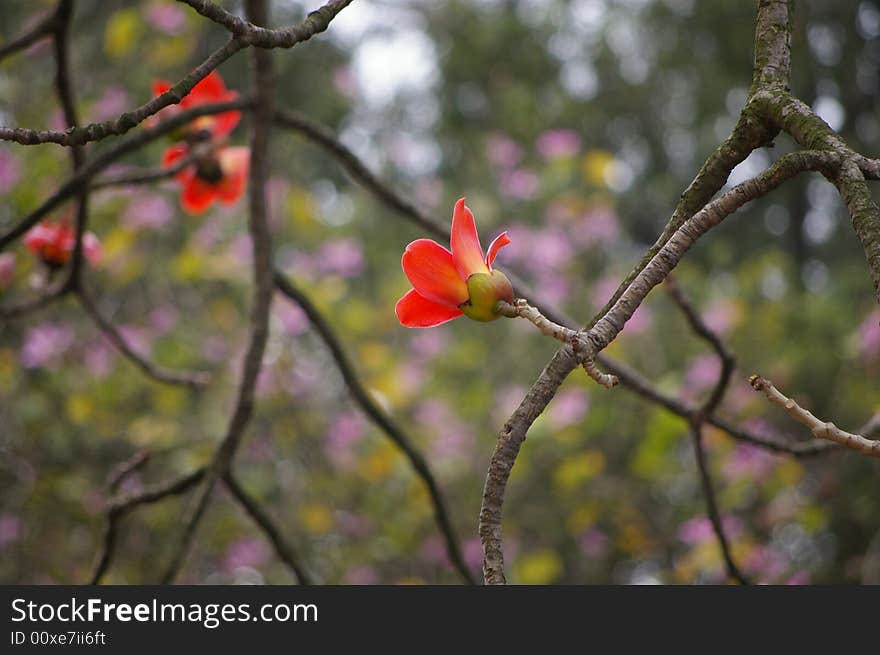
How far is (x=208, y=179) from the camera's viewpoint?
3.70ft

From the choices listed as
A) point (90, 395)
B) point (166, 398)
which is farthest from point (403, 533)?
point (90, 395)

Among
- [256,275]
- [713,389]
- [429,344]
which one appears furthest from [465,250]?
[429,344]

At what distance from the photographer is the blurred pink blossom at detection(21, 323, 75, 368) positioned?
2.05m

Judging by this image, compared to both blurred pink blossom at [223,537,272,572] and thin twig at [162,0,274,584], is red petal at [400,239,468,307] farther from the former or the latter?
blurred pink blossom at [223,537,272,572]

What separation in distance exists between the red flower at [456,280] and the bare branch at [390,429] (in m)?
0.53

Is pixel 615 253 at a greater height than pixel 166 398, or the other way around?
pixel 615 253

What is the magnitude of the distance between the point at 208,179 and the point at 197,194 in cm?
3

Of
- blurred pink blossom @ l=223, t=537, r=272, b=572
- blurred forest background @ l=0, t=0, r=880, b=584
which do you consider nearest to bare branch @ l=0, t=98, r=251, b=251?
blurred forest background @ l=0, t=0, r=880, b=584

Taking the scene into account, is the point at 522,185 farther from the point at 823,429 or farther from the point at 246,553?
the point at 823,429

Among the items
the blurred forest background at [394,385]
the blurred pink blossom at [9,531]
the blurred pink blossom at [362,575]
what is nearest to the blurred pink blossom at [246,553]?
the blurred forest background at [394,385]

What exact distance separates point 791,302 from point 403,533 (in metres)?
1.37

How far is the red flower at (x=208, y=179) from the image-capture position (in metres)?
1.12

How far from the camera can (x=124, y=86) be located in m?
2.54
